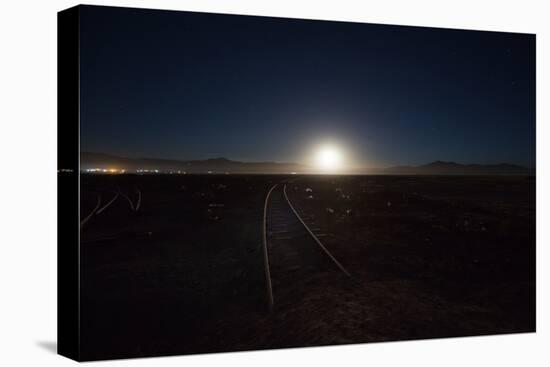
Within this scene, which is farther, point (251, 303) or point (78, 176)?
point (251, 303)

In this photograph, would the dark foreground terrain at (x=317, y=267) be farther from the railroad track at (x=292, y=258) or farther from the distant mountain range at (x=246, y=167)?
the distant mountain range at (x=246, y=167)

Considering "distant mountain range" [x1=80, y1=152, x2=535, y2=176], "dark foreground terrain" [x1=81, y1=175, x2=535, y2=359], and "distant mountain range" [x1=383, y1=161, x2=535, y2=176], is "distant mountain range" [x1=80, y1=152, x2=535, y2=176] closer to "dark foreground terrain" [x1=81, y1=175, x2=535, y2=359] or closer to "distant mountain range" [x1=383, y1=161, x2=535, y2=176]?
"distant mountain range" [x1=383, y1=161, x2=535, y2=176]

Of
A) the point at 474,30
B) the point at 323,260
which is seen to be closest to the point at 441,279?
the point at 323,260

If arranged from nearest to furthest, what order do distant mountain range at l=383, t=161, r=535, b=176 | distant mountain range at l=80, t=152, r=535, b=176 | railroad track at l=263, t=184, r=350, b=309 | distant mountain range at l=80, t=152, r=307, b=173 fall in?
distant mountain range at l=80, t=152, r=307, b=173, distant mountain range at l=80, t=152, r=535, b=176, railroad track at l=263, t=184, r=350, b=309, distant mountain range at l=383, t=161, r=535, b=176

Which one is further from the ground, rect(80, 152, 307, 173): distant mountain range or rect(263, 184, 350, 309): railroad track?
rect(80, 152, 307, 173): distant mountain range

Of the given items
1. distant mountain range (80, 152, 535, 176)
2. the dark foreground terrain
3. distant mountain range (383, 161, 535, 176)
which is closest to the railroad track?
the dark foreground terrain

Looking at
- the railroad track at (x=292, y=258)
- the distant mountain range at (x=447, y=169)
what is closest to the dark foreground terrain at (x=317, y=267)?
the railroad track at (x=292, y=258)

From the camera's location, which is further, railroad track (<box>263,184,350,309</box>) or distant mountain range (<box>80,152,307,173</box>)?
railroad track (<box>263,184,350,309</box>)

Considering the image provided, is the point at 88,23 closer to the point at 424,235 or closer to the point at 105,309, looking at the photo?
the point at 105,309
